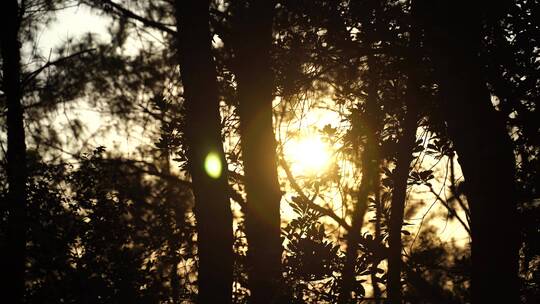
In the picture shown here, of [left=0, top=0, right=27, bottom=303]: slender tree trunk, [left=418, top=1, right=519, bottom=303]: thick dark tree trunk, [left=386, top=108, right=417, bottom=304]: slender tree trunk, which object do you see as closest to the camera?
[left=418, top=1, right=519, bottom=303]: thick dark tree trunk

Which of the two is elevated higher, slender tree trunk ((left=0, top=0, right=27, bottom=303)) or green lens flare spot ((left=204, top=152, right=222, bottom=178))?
slender tree trunk ((left=0, top=0, right=27, bottom=303))

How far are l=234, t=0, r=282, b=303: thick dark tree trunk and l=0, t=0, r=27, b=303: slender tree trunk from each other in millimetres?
4160

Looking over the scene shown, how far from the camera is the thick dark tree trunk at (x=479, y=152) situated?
3346 mm

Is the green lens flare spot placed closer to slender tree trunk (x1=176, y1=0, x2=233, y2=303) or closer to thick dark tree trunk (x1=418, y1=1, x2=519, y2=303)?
slender tree trunk (x1=176, y1=0, x2=233, y2=303)

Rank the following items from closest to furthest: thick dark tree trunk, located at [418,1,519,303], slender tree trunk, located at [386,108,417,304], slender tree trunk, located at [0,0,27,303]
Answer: thick dark tree trunk, located at [418,1,519,303]
slender tree trunk, located at [386,108,417,304]
slender tree trunk, located at [0,0,27,303]

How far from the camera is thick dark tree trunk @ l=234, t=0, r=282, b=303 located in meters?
4.43

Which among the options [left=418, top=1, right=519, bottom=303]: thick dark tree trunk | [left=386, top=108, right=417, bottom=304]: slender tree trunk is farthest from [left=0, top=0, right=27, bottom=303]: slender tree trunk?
[left=418, top=1, right=519, bottom=303]: thick dark tree trunk

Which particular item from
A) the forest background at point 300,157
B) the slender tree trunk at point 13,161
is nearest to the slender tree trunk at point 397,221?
the forest background at point 300,157

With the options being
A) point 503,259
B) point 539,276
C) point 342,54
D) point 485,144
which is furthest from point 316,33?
point 539,276

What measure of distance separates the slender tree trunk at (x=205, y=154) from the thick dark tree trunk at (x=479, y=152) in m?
1.98

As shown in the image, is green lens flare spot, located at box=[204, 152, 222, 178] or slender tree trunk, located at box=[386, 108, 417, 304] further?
slender tree trunk, located at box=[386, 108, 417, 304]

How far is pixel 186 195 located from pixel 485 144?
313 inches

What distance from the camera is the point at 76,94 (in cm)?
929

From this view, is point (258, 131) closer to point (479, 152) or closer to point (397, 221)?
point (397, 221)
